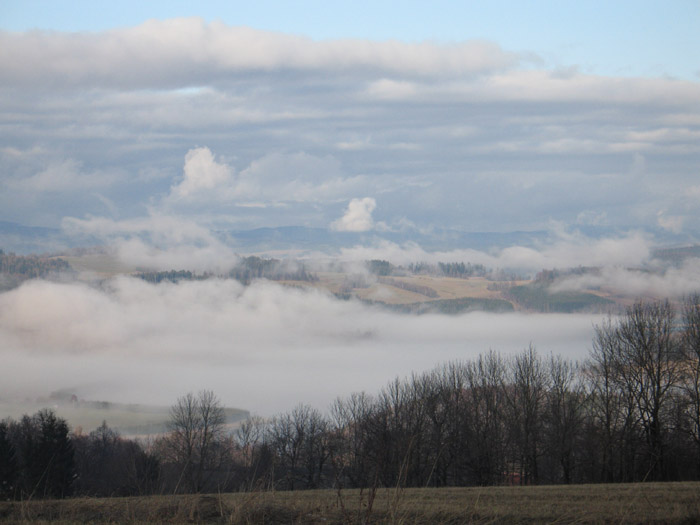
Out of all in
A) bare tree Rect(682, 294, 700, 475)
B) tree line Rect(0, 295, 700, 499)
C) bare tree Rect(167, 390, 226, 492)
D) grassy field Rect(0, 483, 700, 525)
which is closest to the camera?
grassy field Rect(0, 483, 700, 525)

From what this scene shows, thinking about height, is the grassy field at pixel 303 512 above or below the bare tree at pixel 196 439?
above

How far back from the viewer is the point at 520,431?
2119 inches

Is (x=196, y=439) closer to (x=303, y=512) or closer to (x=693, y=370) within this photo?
(x=693, y=370)

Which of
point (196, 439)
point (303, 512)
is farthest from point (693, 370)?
point (196, 439)

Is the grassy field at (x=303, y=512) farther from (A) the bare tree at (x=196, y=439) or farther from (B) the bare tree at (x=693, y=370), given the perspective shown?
(A) the bare tree at (x=196, y=439)

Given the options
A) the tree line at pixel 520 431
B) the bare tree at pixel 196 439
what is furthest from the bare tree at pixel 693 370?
the bare tree at pixel 196 439

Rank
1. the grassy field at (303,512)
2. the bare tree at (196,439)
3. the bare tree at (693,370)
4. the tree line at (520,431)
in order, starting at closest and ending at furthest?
the grassy field at (303,512)
the bare tree at (693,370)
the tree line at (520,431)
the bare tree at (196,439)

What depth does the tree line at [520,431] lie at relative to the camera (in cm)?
4624

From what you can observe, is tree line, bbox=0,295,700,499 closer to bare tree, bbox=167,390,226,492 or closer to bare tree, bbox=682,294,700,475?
bare tree, bbox=682,294,700,475

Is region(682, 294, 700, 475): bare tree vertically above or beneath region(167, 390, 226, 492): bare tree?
above

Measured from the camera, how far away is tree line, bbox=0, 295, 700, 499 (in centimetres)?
4624

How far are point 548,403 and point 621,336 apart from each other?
915cm

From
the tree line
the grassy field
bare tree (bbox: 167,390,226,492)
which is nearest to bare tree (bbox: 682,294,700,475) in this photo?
the tree line

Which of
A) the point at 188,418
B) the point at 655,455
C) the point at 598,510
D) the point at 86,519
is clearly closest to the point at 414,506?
the point at 598,510
